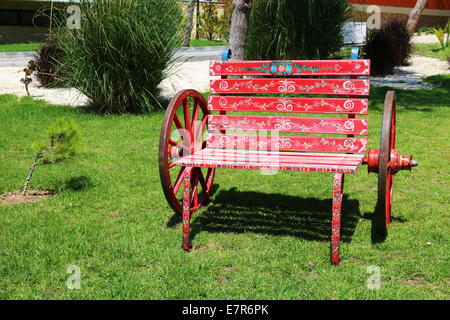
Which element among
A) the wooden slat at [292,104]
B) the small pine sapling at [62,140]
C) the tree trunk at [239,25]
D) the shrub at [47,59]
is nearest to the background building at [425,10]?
the tree trunk at [239,25]

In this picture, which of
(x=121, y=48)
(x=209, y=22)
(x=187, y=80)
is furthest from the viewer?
(x=209, y=22)

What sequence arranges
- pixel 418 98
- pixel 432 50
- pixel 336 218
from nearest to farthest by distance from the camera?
pixel 336 218, pixel 418 98, pixel 432 50

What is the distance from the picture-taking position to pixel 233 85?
4.27 metres

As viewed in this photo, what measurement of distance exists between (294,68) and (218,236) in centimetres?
153

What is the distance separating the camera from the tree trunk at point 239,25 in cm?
916

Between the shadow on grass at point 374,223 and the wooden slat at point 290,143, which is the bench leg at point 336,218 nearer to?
the shadow on grass at point 374,223

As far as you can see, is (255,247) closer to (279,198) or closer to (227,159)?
(227,159)

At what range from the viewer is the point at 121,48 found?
774 centimetres

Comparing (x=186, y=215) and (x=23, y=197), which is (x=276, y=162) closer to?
(x=186, y=215)

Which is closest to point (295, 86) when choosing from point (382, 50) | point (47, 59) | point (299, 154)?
point (299, 154)

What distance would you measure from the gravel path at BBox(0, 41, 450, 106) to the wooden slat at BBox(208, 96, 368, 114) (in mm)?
4043
